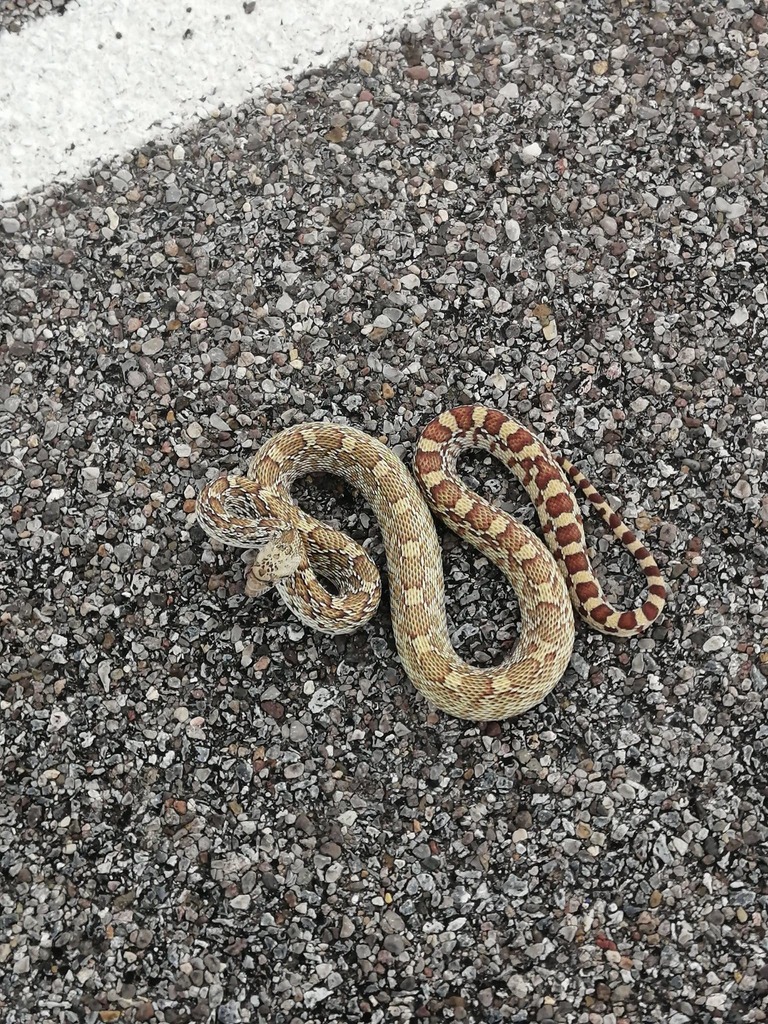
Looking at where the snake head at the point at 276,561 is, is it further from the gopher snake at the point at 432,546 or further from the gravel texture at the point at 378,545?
the gravel texture at the point at 378,545

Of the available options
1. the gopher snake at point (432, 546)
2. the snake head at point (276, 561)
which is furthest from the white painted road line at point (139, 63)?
the snake head at point (276, 561)

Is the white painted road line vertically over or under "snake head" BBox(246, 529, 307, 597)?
over

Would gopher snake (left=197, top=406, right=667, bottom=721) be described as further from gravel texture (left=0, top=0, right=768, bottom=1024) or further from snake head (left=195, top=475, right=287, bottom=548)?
gravel texture (left=0, top=0, right=768, bottom=1024)

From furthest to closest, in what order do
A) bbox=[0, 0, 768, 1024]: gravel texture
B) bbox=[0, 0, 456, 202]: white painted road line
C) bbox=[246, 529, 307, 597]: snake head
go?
bbox=[0, 0, 456, 202]: white painted road line → bbox=[246, 529, 307, 597]: snake head → bbox=[0, 0, 768, 1024]: gravel texture

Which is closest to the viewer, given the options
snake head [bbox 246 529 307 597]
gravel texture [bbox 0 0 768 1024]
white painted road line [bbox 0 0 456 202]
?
gravel texture [bbox 0 0 768 1024]

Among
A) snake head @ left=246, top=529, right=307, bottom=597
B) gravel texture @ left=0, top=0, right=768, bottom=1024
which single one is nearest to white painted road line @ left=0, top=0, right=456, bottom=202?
gravel texture @ left=0, top=0, right=768, bottom=1024

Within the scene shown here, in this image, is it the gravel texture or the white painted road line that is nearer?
the gravel texture

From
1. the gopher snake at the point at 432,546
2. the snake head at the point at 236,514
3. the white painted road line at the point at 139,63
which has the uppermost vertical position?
the white painted road line at the point at 139,63
